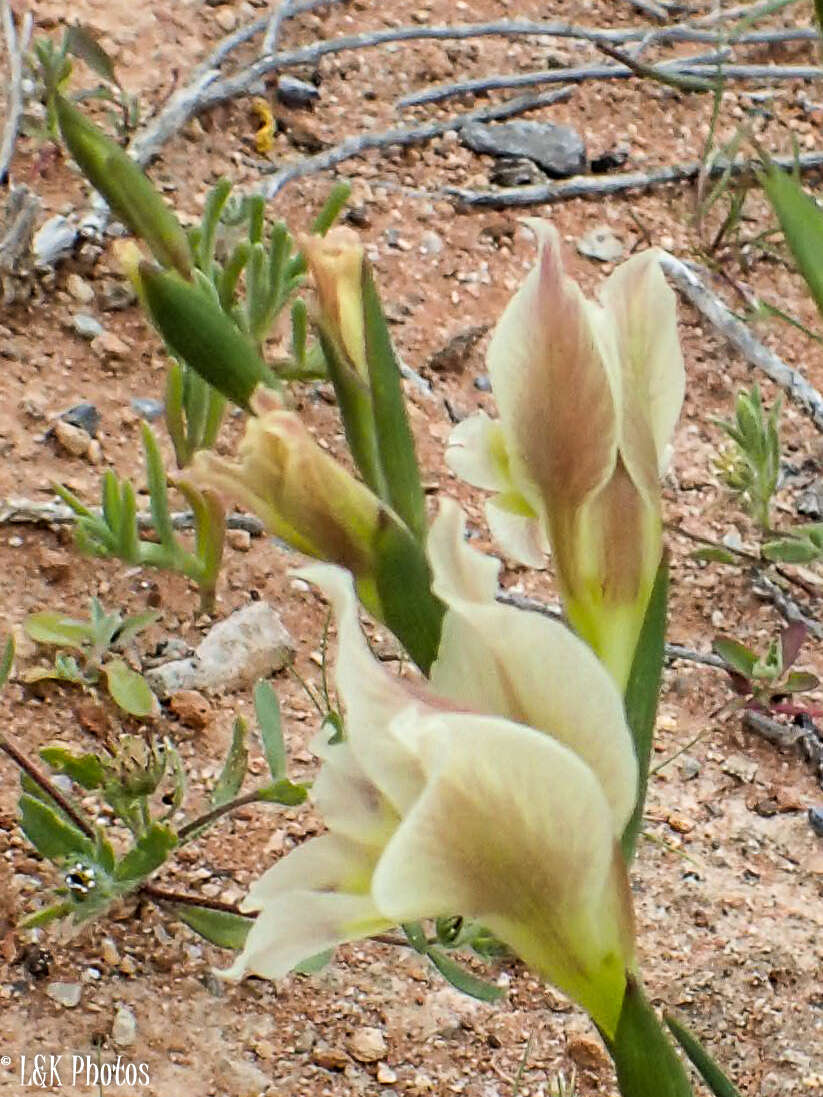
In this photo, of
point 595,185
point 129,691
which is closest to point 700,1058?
point 129,691

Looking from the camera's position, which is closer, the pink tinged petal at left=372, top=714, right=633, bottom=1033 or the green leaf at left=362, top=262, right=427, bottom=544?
the pink tinged petal at left=372, top=714, right=633, bottom=1033

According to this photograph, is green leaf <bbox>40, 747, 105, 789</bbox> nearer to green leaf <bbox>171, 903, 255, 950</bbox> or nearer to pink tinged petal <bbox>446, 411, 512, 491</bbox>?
green leaf <bbox>171, 903, 255, 950</bbox>

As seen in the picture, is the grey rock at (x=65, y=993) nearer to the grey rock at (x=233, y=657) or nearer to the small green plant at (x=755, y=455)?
the grey rock at (x=233, y=657)

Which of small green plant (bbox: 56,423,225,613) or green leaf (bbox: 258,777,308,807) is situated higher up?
small green plant (bbox: 56,423,225,613)

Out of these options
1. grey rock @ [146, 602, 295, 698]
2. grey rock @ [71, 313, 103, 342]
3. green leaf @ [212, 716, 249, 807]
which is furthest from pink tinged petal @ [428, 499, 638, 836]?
grey rock @ [71, 313, 103, 342]

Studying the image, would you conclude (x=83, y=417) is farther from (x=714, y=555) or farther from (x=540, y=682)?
(x=540, y=682)

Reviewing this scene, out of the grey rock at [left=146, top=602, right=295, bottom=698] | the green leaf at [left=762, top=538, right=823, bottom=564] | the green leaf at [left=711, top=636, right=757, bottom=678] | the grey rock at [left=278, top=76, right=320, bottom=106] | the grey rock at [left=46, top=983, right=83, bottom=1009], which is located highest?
the grey rock at [left=278, top=76, right=320, bottom=106]
